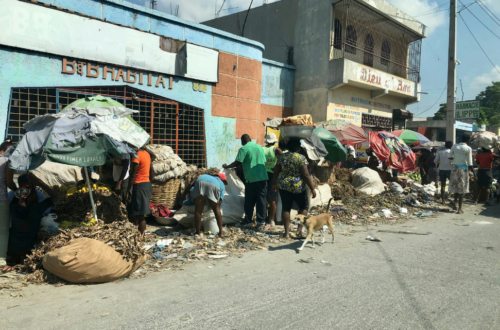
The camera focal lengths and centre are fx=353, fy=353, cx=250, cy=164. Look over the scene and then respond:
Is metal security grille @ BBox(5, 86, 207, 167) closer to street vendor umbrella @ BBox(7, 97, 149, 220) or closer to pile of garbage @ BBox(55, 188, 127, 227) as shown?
pile of garbage @ BBox(55, 188, 127, 227)

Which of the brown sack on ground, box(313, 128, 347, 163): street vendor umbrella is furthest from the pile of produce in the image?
the brown sack on ground

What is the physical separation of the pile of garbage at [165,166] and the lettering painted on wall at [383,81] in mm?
10293

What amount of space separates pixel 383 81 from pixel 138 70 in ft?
40.7

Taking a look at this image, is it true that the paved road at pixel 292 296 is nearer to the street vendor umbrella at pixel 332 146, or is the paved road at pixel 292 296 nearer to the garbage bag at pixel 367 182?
the street vendor umbrella at pixel 332 146

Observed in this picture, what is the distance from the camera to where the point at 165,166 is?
291 inches

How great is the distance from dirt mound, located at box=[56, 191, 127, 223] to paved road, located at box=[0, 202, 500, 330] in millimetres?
1974

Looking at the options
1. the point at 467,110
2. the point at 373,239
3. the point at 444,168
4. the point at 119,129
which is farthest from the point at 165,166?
the point at 467,110

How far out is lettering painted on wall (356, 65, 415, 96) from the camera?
50.9 feet

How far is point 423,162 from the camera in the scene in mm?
12078

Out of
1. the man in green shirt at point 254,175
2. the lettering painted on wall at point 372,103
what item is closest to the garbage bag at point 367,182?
the man in green shirt at point 254,175

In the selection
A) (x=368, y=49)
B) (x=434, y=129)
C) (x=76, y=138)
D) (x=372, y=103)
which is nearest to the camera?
(x=76, y=138)

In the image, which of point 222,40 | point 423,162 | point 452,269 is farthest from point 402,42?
point 452,269

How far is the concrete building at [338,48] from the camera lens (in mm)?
14789

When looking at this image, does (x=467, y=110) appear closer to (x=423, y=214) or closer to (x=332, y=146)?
(x=423, y=214)
